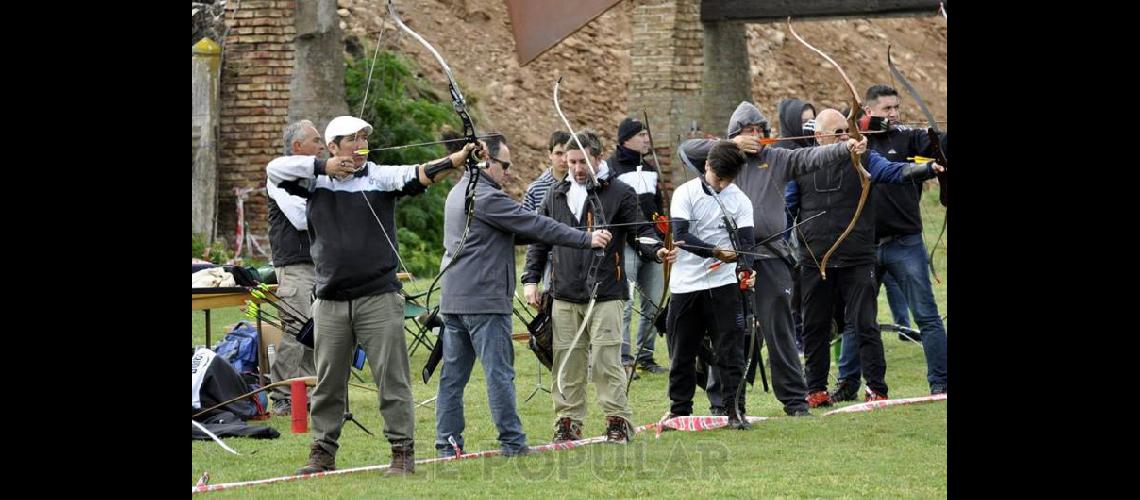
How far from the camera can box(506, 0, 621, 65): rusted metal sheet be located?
8.55 metres

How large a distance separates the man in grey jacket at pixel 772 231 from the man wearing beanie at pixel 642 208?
0.80 m

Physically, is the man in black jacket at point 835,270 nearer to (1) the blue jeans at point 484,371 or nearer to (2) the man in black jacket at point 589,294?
(2) the man in black jacket at point 589,294

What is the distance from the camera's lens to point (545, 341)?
7.75 meters

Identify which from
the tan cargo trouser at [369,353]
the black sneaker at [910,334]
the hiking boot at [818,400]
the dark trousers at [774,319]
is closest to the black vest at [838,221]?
the dark trousers at [774,319]

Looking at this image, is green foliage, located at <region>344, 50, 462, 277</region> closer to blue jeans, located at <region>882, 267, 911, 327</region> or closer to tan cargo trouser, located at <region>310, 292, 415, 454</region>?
blue jeans, located at <region>882, 267, 911, 327</region>

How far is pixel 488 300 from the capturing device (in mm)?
7000

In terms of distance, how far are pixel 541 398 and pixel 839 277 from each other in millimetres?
1891

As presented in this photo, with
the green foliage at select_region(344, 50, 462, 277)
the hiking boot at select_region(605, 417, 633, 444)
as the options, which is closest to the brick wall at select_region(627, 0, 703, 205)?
the green foliage at select_region(344, 50, 462, 277)

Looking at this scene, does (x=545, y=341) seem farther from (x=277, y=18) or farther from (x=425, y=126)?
(x=425, y=126)

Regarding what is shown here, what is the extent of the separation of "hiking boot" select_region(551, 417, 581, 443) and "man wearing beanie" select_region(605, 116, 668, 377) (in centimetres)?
147

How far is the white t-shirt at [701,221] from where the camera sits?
7816 millimetres

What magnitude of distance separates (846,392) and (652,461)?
2420mm
